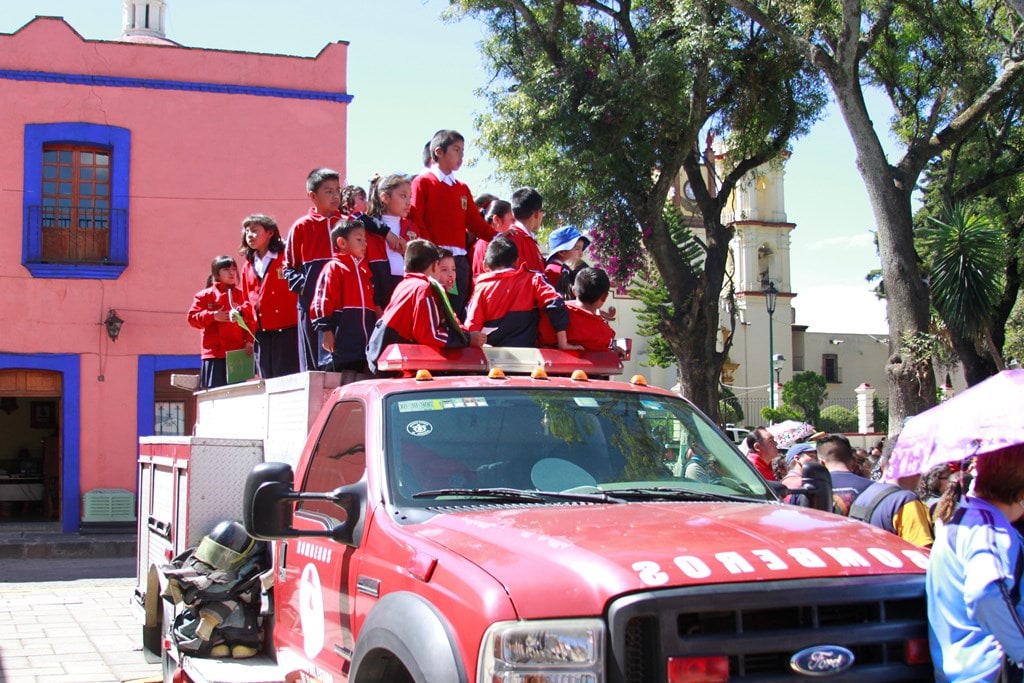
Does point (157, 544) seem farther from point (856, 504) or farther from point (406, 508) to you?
point (856, 504)

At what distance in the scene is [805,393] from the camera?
4997 cm

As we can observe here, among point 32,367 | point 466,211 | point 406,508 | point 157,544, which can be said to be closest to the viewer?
point 406,508

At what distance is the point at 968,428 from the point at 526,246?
440cm

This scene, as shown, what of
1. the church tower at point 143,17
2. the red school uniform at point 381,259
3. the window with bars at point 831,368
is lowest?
the red school uniform at point 381,259

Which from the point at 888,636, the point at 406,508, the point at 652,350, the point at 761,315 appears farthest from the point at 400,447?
the point at 761,315

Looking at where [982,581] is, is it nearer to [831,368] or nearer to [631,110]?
[631,110]

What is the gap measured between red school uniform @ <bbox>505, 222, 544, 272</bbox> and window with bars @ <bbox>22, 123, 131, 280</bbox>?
12.3m

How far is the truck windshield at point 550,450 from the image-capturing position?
4.23 m

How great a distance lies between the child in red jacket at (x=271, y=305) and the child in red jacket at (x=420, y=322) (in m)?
2.33

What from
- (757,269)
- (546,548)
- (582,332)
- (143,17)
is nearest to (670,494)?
(546,548)

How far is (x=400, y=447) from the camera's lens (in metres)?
4.31

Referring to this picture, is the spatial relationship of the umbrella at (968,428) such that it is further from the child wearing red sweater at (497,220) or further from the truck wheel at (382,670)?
the child wearing red sweater at (497,220)

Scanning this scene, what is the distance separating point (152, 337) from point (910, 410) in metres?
11.7

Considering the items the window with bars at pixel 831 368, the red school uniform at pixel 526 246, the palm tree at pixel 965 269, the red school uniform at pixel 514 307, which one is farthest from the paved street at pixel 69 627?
the window with bars at pixel 831 368
